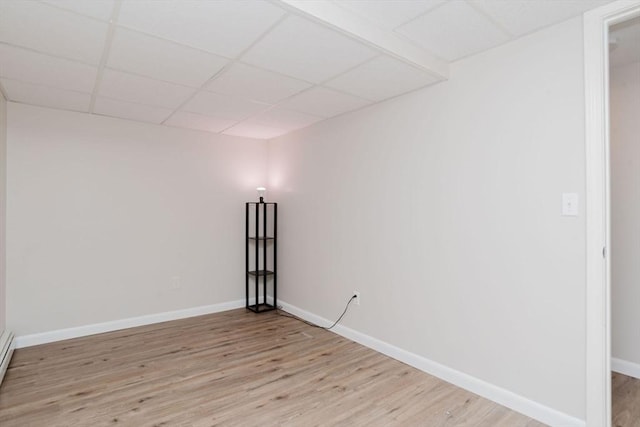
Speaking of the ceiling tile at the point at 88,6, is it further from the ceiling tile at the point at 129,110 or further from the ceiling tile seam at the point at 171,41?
the ceiling tile at the point at 129,110

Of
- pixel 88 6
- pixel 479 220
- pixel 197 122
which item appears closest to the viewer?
pixel 88 6

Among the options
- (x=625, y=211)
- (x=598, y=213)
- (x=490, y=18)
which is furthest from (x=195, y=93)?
(x=625, y=211)

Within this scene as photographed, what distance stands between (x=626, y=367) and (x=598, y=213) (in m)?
1.68

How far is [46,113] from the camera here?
3.31m

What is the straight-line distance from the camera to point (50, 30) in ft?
6.36

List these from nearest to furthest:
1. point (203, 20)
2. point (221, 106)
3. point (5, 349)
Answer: point (203, 20), point (5, 349), point (221, 106)

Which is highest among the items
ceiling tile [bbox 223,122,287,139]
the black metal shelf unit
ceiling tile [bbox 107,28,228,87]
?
ceiling tile [bbox 223,122,287,139]

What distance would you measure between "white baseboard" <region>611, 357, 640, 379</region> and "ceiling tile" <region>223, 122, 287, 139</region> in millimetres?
3819

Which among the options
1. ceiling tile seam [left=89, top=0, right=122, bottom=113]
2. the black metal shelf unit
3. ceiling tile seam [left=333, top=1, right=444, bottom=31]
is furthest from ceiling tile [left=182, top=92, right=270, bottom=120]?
ceiling tile seam [left=333, top=1, right=444, bottom=31]

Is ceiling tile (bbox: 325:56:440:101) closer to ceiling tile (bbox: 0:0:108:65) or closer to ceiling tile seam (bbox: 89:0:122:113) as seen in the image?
ceiling tile seam (bbox: 89:0:122:113)

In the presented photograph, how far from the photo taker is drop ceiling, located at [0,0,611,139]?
71.4 inches

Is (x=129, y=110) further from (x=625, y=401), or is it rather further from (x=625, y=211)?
(x=625, y=401)

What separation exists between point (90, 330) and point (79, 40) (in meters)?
2.80

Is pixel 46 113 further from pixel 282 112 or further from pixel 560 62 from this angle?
pixel 560 62
